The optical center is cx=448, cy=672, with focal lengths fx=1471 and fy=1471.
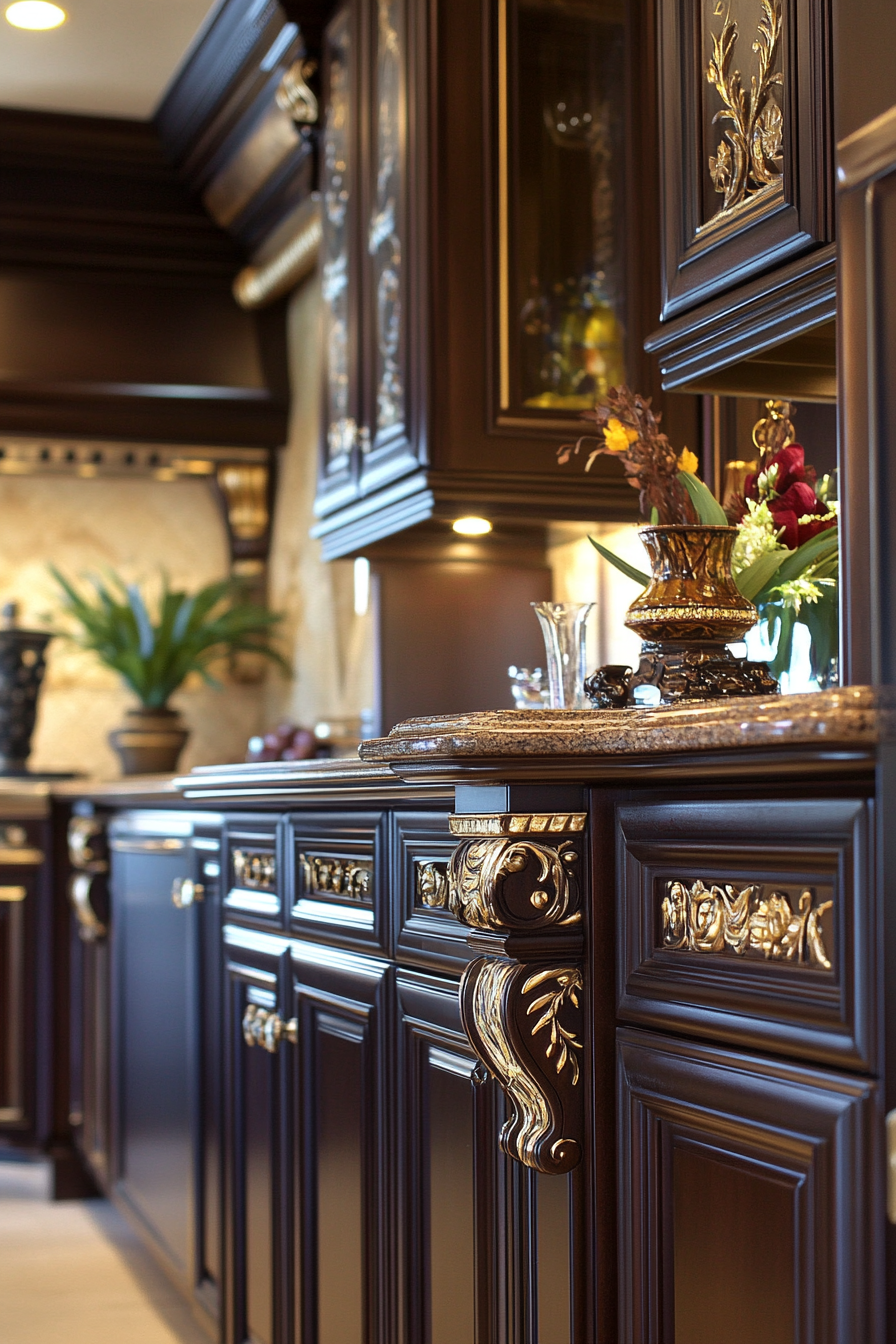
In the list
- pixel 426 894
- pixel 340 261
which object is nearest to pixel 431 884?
pixel 426 894

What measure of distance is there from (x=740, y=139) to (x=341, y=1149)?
114 centimetres

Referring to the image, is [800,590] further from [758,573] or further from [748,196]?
[748,196]

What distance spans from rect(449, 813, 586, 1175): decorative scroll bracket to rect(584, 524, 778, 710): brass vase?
0.19m

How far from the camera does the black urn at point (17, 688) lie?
4074mm

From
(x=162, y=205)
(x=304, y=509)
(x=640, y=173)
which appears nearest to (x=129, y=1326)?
(x=640, y=173)

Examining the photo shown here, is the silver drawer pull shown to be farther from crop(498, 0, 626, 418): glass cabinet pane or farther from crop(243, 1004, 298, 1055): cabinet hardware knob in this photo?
crop(498, 0, 626, 418): glass cabinet pane

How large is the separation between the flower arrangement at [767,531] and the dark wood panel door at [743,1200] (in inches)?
20.5

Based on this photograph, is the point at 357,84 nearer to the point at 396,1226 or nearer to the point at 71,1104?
the point at 396,1226

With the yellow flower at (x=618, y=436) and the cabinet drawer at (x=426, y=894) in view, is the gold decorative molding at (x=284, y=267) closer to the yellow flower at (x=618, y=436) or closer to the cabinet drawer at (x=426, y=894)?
the yellow flower at (x=618, y=436)

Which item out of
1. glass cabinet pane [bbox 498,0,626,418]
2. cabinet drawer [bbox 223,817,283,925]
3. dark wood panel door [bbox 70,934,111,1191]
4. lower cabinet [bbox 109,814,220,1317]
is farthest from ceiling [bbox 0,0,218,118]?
cabinet drawer [bbox 223,817,283,925]

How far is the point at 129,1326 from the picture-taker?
2.62 m

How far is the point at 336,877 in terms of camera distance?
1706mm

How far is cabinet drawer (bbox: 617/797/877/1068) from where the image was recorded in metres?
0.83

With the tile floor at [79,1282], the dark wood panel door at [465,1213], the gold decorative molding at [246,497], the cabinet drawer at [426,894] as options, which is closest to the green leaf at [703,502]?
the cabinet drawer at [426,894]
